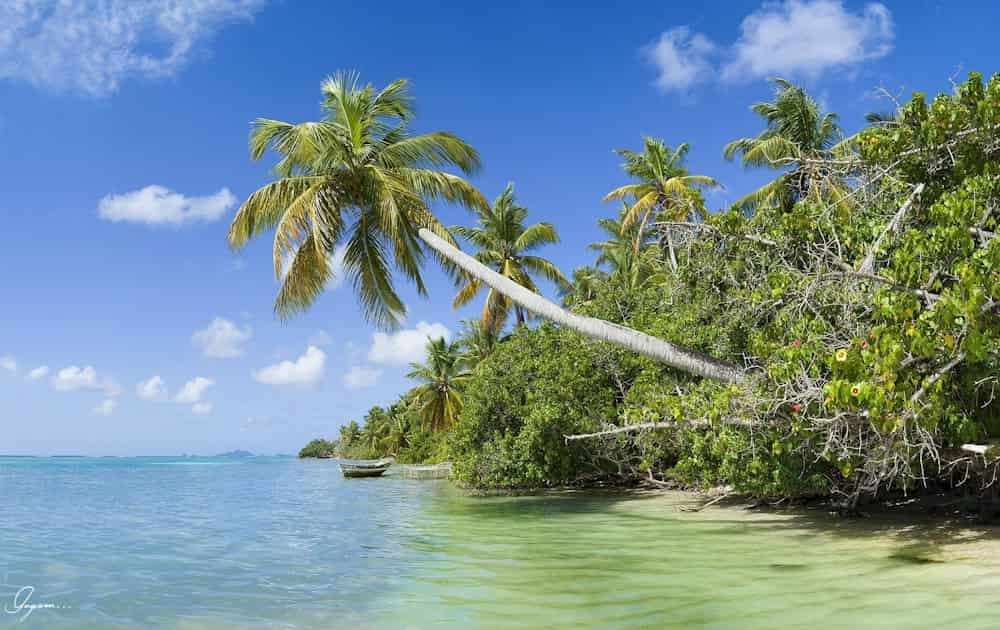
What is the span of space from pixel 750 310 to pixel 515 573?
4.85 meters

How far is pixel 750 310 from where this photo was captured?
9.34 m

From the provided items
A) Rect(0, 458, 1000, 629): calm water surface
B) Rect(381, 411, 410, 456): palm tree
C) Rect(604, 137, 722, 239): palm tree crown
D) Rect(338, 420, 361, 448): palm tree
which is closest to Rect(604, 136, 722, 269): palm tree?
Rect(604, 137, 722, 239): palm tree crown

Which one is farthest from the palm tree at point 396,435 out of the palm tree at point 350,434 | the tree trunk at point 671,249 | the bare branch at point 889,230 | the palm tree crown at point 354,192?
the bare branch at point 889,230

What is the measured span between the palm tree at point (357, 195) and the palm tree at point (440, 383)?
24448 mm

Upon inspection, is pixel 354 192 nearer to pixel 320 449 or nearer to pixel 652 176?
pixel 652 176

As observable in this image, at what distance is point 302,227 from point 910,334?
9.58 m

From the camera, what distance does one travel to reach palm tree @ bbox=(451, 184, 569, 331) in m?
24.8

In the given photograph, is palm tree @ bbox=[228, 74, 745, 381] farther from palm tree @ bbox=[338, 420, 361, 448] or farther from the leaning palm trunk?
palm tree @ bbox=[338, 420, 361, 448]

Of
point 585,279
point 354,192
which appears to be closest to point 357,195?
point 354,192

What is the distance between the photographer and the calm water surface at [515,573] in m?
5.40

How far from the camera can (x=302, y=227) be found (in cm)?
1202

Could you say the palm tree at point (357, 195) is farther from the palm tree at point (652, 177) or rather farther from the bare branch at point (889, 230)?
the palm tree at point (652, 177)

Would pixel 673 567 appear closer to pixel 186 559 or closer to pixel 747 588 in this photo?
pixel 747 588

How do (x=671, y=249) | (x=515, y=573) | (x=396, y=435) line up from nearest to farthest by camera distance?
(x=515, y=573), (x=671, y=249), (x=396, y=435)
